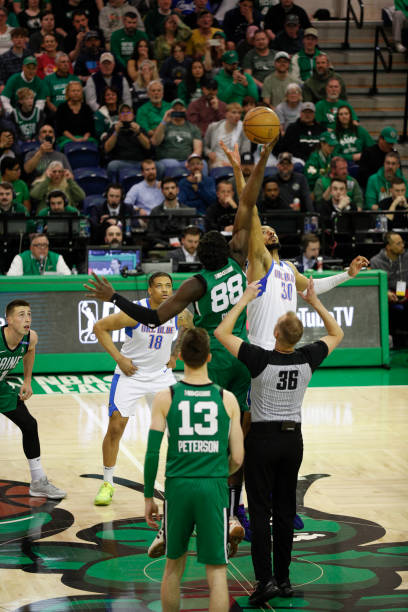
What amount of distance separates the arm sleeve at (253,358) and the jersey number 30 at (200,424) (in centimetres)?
82

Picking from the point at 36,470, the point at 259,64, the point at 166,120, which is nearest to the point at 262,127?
the point at 36,470

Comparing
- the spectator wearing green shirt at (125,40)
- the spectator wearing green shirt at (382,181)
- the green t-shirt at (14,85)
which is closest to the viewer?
the spectator wearing green shirt at (382,181)

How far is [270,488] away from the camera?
6074mm

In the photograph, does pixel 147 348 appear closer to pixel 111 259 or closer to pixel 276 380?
pixel 276 380

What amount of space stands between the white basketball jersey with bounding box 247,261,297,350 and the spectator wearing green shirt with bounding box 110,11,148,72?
41.0ft

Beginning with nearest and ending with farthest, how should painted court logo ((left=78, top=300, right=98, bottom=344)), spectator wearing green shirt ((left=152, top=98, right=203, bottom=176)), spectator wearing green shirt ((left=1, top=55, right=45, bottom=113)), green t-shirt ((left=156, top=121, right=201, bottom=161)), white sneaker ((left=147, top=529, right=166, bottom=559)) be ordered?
white sneaker ((left=147, top=529, right=166, bottom=559)) < painted court logo ((left=78, top=300, right=98, bottom=344)) < spectator wearing green shirt ((left=152, top=98, right=203, bottom=176)) < green t-shirt ((left=156, top=121, right=201, bottom=161)) < spectator wearing green shirt ((left=1, top=55, right=45, bottom=113))

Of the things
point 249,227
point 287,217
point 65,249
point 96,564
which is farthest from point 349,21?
point 96,564

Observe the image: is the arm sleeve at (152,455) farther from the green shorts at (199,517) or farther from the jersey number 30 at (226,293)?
the jersey number 30 at (226,293)

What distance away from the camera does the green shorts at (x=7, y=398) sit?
8016 mm

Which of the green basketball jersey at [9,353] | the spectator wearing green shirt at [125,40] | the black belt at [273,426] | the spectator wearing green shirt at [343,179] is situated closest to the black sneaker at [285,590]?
the black belt at [273,426]

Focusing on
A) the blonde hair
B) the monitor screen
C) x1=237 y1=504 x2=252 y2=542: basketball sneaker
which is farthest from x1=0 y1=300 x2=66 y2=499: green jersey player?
the blonde hair

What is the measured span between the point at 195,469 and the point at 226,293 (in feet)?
5.72

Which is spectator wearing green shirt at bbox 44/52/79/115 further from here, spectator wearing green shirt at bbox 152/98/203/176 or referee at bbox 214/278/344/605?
referee at bbox 214/278/344/605

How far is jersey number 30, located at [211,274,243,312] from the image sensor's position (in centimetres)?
661
